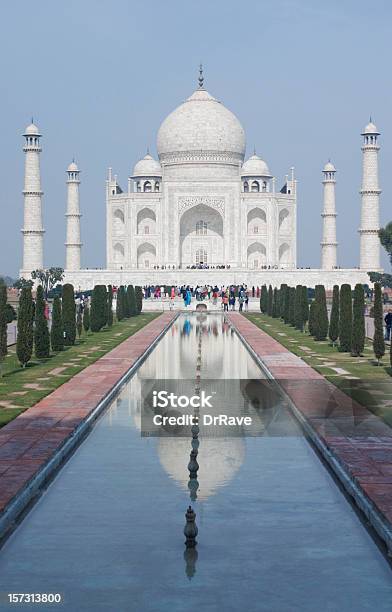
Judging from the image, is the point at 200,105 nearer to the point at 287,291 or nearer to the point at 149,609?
the point at 287,291

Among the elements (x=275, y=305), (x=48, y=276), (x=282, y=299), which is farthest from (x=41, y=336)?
(x=48, y=276)

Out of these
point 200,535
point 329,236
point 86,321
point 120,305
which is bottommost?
point 200,535

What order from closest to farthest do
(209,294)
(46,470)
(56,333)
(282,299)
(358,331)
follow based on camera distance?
(46,470)
(358,331)
(56,333)
(282,299)
(209,294)

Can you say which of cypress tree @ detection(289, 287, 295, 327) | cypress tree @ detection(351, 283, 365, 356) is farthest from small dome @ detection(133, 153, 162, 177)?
cypress tree @ detection(351, 283, 365, 356)

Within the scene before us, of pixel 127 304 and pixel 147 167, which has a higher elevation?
pixel 147 167

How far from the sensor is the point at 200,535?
6.79 meters

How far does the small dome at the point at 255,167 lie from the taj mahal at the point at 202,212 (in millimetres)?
73

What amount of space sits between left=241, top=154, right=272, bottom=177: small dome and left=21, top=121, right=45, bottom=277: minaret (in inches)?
508

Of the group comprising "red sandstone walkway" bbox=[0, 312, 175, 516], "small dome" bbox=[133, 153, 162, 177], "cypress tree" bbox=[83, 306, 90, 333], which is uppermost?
"small dome" bbox=[133, 153, 162, 177]

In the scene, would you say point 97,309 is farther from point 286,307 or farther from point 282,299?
point 282,299

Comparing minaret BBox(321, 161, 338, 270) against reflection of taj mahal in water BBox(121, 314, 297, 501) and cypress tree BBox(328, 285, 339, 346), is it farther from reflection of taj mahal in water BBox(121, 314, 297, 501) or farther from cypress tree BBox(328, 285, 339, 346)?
cypress tree BBox(328, 285, 339, 346)

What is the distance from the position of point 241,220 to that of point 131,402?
4636 cm

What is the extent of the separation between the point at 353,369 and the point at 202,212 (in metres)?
43.8

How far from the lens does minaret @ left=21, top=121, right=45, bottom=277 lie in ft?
181
